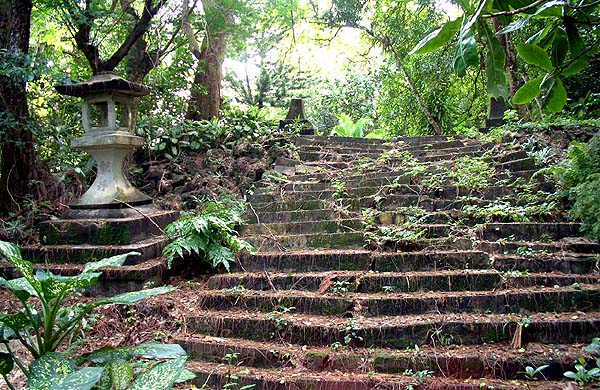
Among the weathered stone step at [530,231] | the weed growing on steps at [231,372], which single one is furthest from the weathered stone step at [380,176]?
the weed growing on steps at [231,372]

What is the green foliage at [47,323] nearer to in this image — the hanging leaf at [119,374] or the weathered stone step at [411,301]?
the hanging leaf at [119,374]

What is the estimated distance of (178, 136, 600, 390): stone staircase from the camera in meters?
2.57

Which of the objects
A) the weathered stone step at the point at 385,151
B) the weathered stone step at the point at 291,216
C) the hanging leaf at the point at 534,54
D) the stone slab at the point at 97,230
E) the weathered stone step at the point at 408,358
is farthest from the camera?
the weathered stone step at the point at 385,151

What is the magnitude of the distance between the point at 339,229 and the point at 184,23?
407 cm

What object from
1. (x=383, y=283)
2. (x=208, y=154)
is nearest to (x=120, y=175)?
(x=208, y=154)

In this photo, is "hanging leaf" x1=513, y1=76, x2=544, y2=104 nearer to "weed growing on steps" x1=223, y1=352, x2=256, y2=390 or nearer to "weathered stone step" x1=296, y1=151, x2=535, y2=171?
"weed growing on steps" x1=223, y1=352, x2=256, y2=390

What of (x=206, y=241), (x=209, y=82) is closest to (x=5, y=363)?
(x=206, y=241)

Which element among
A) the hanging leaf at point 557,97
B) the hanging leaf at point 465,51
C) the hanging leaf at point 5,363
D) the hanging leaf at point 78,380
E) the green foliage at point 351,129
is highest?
the green foliage at point 351,129

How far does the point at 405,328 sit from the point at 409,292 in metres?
0.47

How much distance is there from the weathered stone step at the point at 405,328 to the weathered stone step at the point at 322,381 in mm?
318

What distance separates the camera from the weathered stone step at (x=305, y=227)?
425 centimetres

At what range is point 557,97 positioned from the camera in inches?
50.7

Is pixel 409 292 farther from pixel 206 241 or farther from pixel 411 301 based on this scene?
pixel 206 241

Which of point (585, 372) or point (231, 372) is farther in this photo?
point (231, 372)
